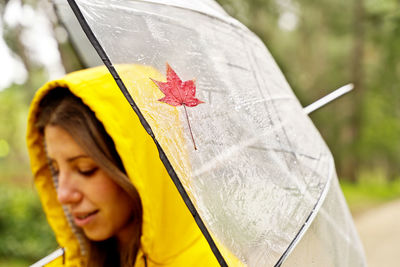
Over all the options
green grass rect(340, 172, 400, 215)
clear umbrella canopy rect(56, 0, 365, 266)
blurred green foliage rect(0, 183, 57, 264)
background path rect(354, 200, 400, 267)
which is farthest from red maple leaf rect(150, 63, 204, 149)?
green grass rect(340, 172, 400, 215)

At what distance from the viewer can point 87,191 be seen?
1.63 m

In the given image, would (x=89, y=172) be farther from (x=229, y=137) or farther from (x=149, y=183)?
(x=229, y=137)

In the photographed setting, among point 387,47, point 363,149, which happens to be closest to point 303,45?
point 387,47

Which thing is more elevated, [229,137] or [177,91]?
[177,91]

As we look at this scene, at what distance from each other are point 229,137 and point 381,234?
728cm

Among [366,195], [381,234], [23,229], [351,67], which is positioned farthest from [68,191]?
[351,67]

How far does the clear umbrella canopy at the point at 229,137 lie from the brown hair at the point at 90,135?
0.65 m

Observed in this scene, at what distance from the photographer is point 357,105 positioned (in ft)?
42.9

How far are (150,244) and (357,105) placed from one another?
12.7 meters

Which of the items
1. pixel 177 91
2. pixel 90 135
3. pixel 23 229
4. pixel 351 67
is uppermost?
pixel 23 229

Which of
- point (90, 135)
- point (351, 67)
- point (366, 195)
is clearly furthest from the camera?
point (351, 67)

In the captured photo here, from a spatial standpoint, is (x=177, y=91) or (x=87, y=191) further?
(x=87, y=191)

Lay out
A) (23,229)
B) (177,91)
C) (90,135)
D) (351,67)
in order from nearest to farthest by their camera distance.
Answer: (177,91) → (90,135) → (23,229) → (351,67)

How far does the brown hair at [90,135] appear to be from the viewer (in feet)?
5.23
